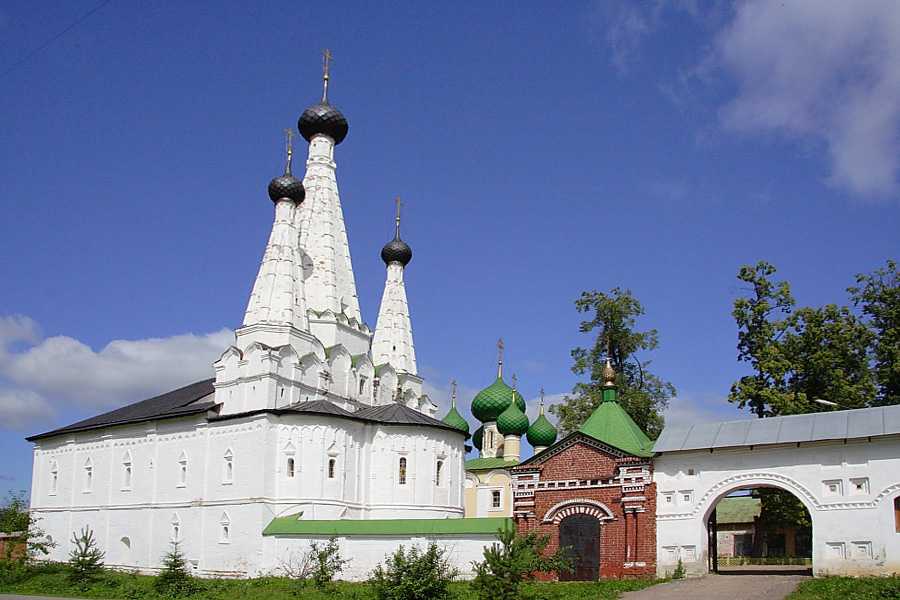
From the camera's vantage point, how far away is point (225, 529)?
90.9 feet

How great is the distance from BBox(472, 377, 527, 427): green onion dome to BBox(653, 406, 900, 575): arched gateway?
2254 centimetres

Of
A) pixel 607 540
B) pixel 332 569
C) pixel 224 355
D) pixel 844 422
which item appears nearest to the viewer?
pixel 844 422

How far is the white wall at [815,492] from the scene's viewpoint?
18078 mm

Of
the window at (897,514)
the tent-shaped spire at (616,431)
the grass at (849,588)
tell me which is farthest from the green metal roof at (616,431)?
the window at (897,514)

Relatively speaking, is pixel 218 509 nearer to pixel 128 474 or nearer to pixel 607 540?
pixel 128 474

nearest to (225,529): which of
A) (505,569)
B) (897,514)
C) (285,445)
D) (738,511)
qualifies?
(285,445)

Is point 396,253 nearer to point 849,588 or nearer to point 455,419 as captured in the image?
point 455,419

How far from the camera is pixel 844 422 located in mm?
19062

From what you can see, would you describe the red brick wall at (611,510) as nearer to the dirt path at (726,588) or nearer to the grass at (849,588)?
the dirt path at (726,588)

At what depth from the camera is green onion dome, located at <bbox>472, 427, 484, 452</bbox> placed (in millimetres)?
44188

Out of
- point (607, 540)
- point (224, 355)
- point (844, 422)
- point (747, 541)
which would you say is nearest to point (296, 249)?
point (224, 355)

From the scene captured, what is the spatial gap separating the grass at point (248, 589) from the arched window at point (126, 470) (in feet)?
10.4

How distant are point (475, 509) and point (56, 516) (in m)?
16.6

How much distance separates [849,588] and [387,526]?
1071 centimetres
